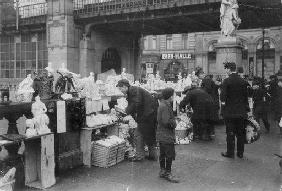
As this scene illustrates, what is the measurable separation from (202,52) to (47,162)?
3740 centimetres

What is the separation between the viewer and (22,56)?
19.8 metres

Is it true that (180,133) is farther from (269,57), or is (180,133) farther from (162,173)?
(269,57)

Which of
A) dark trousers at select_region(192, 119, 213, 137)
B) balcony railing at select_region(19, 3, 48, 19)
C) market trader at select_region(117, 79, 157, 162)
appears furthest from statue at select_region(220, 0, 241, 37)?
balcony railing at select_region(19, 3, 48, 19)

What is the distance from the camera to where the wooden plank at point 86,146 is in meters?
7.20

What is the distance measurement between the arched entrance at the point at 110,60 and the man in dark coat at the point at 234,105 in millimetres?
12292

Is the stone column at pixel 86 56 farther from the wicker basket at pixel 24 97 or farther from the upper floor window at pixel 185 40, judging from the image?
the upper floor window at pixel 185 40

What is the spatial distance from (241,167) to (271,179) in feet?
2.78

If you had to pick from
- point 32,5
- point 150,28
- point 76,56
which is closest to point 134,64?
point 150,28

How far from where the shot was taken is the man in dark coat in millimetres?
7652

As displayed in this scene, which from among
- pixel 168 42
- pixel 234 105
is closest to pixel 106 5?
pixel 234 105

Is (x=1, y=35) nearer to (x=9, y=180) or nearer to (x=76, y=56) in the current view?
(x=76, y=56)

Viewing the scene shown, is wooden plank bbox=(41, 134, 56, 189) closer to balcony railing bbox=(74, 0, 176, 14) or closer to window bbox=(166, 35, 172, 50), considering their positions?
balcony railing bbox=(74, 0, 176, 14)

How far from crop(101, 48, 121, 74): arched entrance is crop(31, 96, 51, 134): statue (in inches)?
522

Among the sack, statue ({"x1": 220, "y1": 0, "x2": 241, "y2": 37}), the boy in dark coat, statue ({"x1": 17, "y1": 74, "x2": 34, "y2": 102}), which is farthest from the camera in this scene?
statue ({"x1": 220, "y1": 0, "x2": 241, "y2": 37})
